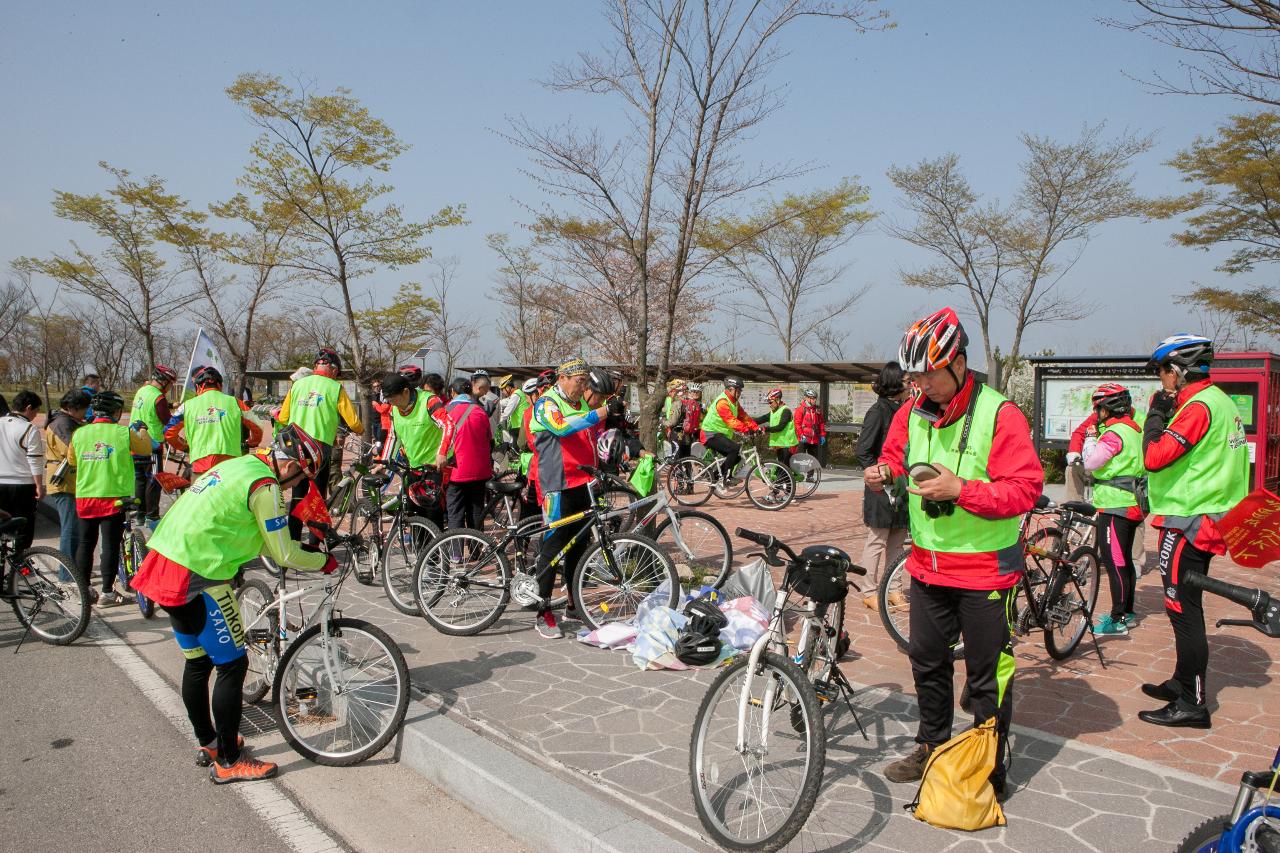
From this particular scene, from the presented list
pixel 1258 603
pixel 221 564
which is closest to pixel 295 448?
pixel 221 564

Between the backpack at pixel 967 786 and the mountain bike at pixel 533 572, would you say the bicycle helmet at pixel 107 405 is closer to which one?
the mountain bike at pixel 533 572

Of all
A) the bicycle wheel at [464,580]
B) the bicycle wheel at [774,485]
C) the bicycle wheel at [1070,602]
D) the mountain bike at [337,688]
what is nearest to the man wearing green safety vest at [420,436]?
the bicycle wheel at [464,580]

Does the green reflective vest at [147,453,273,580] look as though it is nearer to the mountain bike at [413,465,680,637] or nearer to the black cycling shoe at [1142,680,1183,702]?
the mountain bike at [413,465,680,637]

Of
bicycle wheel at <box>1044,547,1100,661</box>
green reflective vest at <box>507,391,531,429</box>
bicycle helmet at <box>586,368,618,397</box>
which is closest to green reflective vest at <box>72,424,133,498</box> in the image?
bicycle helmet at <box>586,368,618,397</box>

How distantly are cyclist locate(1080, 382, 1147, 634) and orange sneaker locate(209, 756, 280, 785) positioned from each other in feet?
18.1

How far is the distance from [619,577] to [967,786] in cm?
314

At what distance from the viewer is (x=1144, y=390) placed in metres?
13.9

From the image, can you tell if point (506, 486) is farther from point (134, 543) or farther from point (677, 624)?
point (134, 543)

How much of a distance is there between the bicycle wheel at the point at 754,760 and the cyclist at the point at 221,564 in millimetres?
2061

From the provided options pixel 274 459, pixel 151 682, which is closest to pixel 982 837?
pixel 274 459

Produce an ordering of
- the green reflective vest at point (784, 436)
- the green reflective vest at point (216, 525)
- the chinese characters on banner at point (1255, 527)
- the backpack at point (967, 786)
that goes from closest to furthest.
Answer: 1. the chinese characters on banner at point (1255, 527)
2. the backpack at point (967, 786)
3. the green reflective vest at point (216, 525)
4. the green reflective vest at point (784, 436)

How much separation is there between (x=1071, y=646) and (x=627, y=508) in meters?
3.11

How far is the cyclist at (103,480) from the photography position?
6.42m

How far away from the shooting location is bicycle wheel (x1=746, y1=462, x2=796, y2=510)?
12695mm
